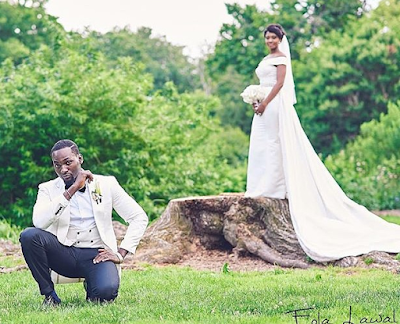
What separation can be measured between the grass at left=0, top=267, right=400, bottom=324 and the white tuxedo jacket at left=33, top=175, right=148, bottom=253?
1.64 ft

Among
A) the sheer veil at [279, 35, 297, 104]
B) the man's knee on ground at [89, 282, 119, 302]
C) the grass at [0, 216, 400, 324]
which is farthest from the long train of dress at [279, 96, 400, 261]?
→ the man's knee on ground at [89, 282, 119, 302]

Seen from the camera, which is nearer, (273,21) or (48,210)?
(48,210)

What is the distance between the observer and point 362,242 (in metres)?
8.97

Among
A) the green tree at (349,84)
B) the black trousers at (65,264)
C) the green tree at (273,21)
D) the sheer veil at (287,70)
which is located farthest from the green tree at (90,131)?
the green tree at (273,21)

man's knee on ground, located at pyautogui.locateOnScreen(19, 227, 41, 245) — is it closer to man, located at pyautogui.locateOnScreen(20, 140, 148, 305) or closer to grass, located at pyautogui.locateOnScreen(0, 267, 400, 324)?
man, located at pyautogui.locateOnScreen(20, 140, 148, 305)

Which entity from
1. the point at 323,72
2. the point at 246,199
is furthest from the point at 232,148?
the point at 246,199

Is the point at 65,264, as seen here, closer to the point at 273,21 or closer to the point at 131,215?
the point at 131,215

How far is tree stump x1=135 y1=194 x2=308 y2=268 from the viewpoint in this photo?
926cm

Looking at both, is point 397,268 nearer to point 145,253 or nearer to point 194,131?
point 145,253

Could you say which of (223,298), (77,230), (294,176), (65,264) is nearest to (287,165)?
(294,176)

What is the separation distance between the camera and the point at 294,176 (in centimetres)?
962

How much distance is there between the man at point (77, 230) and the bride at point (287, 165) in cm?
346

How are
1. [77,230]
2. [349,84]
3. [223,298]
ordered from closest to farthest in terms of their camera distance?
[77,230], [223,298], [349,84]

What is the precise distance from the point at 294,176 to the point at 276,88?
107cm
